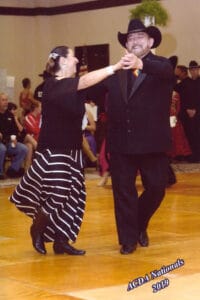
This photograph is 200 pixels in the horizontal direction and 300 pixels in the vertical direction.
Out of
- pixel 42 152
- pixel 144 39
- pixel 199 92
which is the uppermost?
pixel 144 39

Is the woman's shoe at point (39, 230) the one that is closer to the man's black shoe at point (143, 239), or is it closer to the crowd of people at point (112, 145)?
the crowd of people at point (112, 145)

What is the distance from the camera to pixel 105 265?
6863 millimetres

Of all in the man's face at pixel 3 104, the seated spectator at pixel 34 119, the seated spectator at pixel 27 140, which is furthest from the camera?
the seated spectator at pixel 27 140

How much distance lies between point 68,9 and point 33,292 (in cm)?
1654

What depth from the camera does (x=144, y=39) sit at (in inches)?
292

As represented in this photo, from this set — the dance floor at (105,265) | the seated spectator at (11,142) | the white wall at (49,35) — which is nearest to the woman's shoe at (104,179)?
the seated spectator at (11,142)

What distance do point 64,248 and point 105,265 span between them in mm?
619

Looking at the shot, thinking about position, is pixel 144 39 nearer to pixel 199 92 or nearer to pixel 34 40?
pixel 199 92

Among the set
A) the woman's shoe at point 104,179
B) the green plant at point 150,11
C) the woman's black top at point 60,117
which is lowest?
the woman's shoe at point 104,179

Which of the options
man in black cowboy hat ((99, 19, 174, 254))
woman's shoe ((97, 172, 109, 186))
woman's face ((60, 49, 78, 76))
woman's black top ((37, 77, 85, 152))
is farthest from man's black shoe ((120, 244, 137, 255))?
woman's shoe ((97, 172, 109, 186))

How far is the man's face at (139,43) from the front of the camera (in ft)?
24.2

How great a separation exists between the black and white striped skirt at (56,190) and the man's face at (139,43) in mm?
936

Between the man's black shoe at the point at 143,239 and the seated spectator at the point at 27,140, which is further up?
the man's black shoe at the point at 143,239


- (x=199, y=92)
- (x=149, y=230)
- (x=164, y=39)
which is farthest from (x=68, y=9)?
(x=149, y=230)
